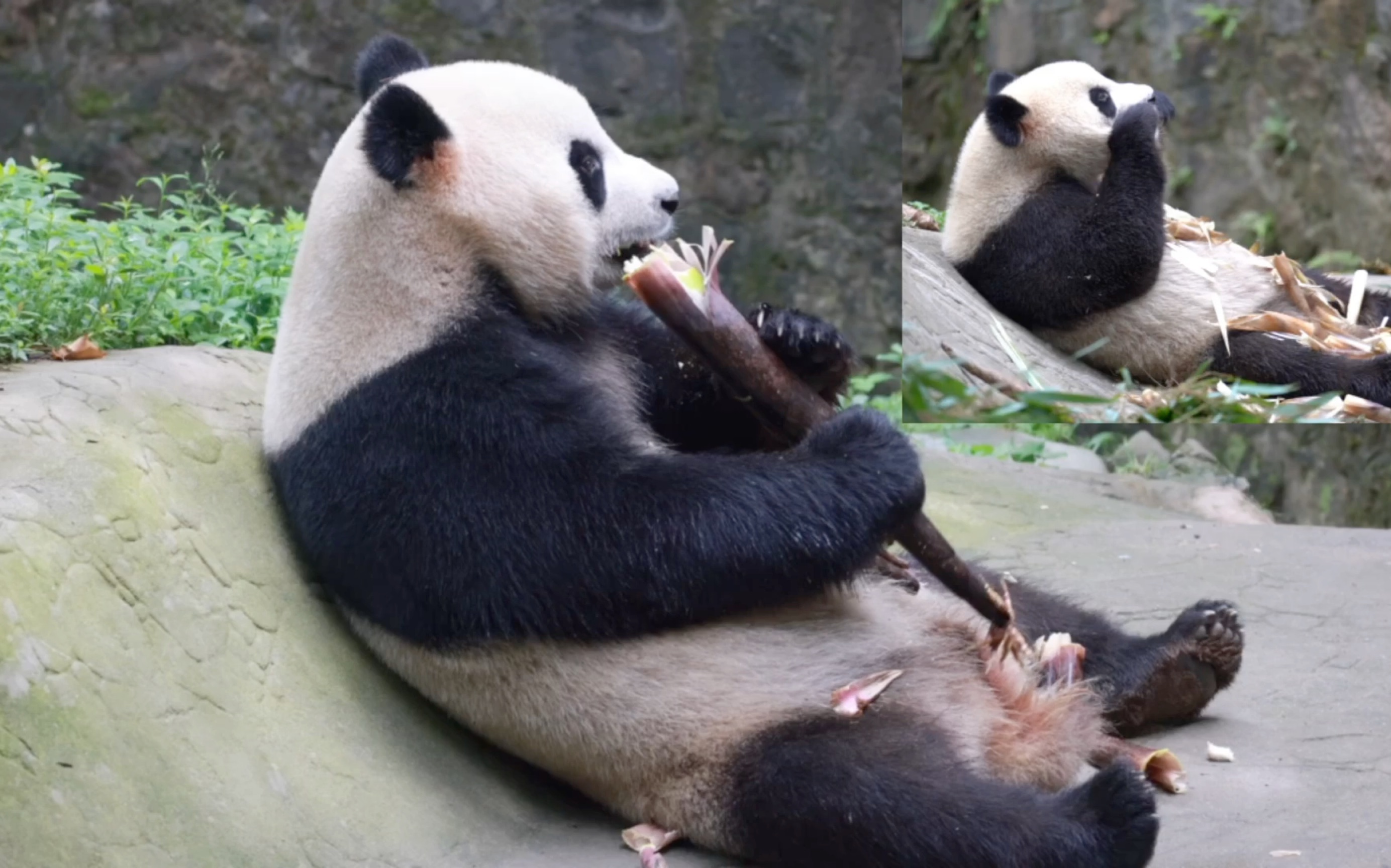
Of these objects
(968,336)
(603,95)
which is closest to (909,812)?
(968,336)

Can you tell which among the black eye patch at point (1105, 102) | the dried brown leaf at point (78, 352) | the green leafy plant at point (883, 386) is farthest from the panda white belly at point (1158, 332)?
the dried brown leaf at point (78, 352)

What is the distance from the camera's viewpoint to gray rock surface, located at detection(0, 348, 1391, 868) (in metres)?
2.49

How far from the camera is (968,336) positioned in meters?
5.21

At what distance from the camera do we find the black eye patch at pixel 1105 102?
5.75 m

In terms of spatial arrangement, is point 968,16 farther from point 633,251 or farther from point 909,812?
point 909,812

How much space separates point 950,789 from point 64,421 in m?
1.84

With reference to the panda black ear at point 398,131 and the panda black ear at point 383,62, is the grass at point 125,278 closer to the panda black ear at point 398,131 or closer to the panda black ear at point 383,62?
the panda black ear at point 383,62

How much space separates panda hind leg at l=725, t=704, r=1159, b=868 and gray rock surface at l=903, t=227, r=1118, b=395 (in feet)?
8.26

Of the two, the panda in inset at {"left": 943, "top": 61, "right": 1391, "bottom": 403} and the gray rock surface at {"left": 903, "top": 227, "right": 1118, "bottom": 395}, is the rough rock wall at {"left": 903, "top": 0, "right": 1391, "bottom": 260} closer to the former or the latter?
the panda in inset at {"left": 943, "top": 61, "right": 1391, "bottom": 403}

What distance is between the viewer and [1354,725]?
3598 mm

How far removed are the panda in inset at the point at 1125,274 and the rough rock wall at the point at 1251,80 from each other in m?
0.18

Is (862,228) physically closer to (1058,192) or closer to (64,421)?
(1058,192)

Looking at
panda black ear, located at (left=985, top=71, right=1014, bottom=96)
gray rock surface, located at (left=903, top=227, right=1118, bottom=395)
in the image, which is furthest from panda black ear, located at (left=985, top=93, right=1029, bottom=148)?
gray rock surface, located at (left=903, top=227, right=1118, bottom=395)

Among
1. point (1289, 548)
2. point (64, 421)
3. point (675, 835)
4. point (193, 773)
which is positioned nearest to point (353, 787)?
point (193, 773)
